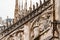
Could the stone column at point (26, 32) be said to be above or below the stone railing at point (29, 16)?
below

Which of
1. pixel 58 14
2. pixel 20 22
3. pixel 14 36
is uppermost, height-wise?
pixel 58 14

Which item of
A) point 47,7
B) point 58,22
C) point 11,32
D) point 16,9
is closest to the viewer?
point 58,22

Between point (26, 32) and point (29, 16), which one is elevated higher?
point (29, 16)

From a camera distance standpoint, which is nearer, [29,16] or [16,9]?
[29,16]

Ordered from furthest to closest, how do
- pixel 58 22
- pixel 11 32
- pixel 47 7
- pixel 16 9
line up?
pixel 16 9, pixel 11 32, pixel 47 7, pixel 58 22

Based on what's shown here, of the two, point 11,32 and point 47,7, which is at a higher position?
point 47,7

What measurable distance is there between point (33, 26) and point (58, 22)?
3.81 meters

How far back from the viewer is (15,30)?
11805 millimetres

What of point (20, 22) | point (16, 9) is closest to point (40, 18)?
point (20, 22)

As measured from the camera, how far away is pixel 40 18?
1148 centimetres

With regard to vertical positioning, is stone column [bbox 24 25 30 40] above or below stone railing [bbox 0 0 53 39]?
below

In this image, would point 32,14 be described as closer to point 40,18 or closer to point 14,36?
point 40,18

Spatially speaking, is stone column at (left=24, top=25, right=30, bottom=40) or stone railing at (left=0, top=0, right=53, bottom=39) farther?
stone column at (left=24, top=25, right=30, bottom=40)

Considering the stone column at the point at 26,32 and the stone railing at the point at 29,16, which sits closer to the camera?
the stone railing at the point at 29,16
